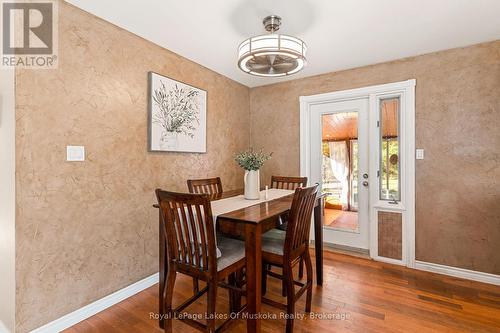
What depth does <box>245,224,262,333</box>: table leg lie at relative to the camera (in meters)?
1.51

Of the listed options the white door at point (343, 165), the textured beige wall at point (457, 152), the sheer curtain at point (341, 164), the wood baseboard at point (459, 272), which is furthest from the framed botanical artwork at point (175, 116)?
the wood baseboard at point (459, 272)

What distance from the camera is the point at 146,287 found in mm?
2424

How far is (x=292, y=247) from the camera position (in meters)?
1.74

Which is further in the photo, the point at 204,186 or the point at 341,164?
the point at 341,164

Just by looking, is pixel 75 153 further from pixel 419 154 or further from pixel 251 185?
pixel 419 154

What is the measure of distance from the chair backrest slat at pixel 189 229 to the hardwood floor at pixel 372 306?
25.6 inches

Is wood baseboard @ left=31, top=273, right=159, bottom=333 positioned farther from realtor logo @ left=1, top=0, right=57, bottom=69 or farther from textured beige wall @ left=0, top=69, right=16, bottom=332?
realtor logo @ left=1, top=0, right=57, bottom=69

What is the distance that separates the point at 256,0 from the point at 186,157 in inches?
67.9

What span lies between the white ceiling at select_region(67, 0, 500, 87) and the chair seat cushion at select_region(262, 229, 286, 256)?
5.87 ft

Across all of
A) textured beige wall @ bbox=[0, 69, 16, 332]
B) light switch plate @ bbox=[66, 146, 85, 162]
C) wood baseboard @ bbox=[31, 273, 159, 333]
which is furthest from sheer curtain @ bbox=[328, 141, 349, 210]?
textured beige wall @ bbox=[0, 69, 16, 332]

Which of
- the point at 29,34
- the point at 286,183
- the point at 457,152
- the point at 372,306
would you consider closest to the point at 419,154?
the point at 457,152

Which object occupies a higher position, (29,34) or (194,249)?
(29,34)

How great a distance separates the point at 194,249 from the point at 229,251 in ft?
0.95

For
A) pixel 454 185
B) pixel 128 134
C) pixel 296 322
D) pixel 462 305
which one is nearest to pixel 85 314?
pixel 128 134
